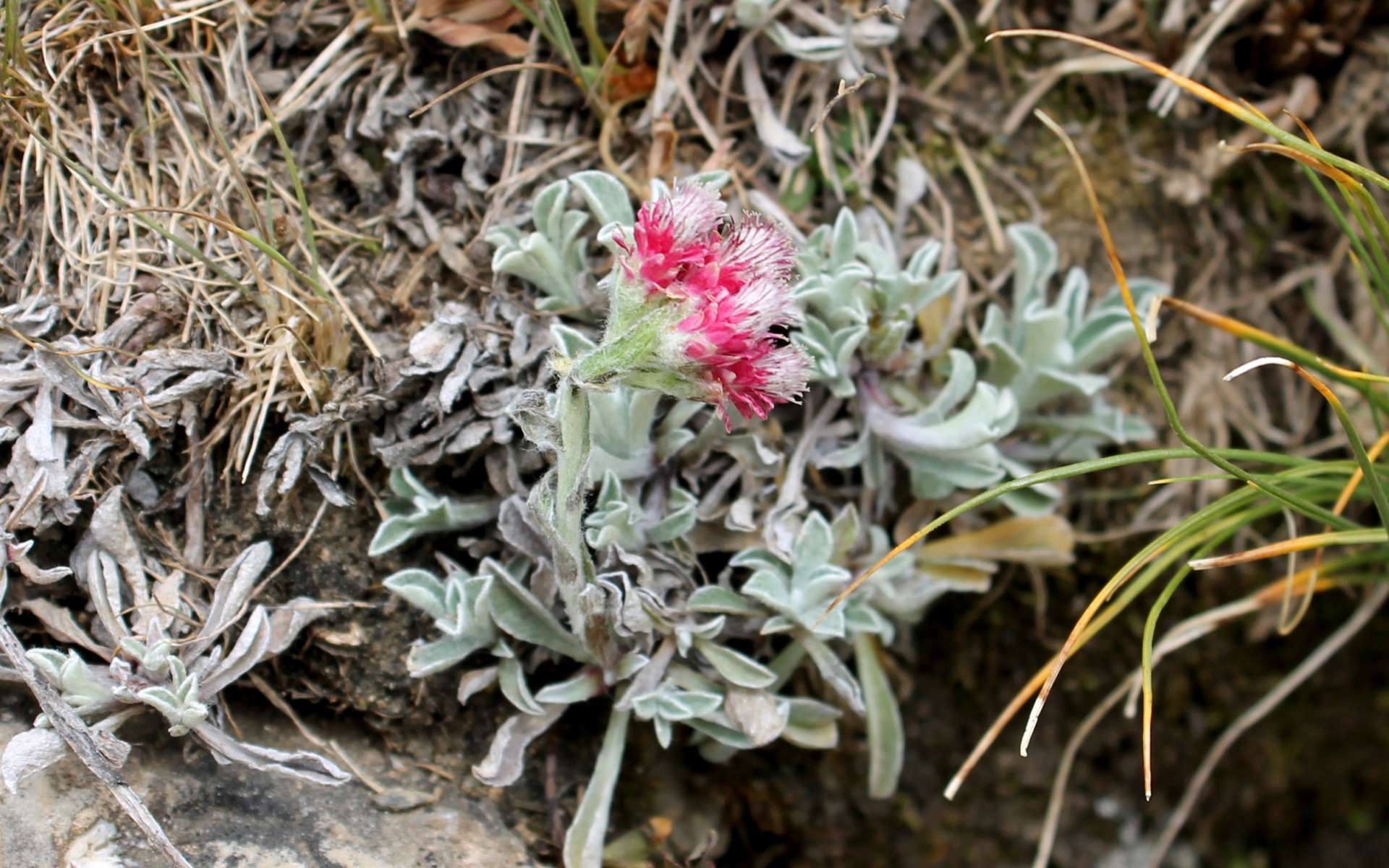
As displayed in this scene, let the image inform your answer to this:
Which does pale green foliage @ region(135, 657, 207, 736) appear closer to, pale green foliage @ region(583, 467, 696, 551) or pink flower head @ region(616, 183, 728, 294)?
pale green foliage @ region(583, 467, 696, 551)

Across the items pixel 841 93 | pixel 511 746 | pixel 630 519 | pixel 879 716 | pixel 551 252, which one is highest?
pixel 841 93

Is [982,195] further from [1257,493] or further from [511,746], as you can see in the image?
[511,746]

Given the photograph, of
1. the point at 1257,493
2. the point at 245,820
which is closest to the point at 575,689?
the point at 245,820

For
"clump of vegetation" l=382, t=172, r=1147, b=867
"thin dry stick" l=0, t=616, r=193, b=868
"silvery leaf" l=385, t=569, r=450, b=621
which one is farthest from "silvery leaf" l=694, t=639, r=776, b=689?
"thin dry stick" l=0, t=616, r=193, b=868

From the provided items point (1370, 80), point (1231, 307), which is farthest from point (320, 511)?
point (1370, 80)

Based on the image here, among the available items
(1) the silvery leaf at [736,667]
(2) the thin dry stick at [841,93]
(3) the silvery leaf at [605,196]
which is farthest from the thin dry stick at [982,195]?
(1) the silvery leaf at [736,667]
